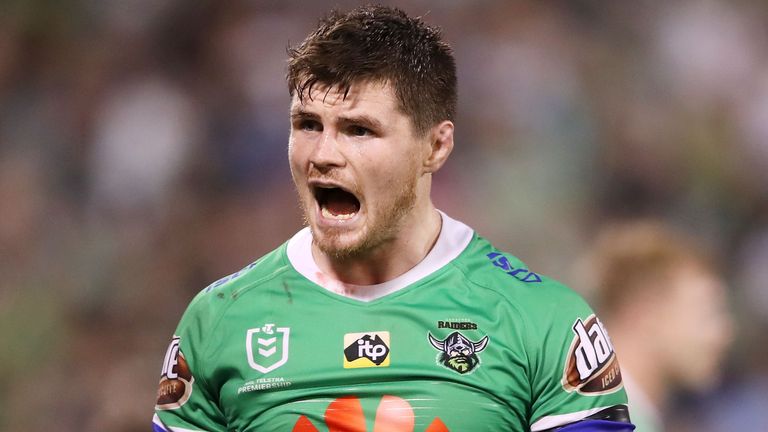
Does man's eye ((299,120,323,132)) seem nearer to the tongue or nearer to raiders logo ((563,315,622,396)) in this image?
the tongue

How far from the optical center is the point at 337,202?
2676 mm

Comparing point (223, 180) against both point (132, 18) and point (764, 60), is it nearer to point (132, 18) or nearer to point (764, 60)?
point (132, 18)

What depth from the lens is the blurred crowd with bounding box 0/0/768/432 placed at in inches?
189

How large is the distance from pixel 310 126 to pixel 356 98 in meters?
0.14

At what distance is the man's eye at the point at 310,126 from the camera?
2623 mm

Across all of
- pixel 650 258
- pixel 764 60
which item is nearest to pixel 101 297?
pixel 650 258

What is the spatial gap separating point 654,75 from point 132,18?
91.0 inches

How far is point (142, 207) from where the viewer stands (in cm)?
494

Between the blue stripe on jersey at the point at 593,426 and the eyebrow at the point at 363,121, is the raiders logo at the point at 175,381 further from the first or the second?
the blue stripe on jersey at the point at 593,426

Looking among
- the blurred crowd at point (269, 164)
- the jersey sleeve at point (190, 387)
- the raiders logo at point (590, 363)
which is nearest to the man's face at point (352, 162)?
the jersey sleeve at point (190, 387)

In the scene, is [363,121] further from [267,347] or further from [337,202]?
[267,347]

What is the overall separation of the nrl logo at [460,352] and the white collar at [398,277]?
19 centimetres

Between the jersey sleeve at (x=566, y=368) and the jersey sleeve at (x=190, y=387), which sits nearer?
the jersey sleeve at (x=566, y=368)

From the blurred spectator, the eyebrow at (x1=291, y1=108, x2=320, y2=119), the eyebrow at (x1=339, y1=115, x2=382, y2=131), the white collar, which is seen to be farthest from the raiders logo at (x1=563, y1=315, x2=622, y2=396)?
the blurred spectator
